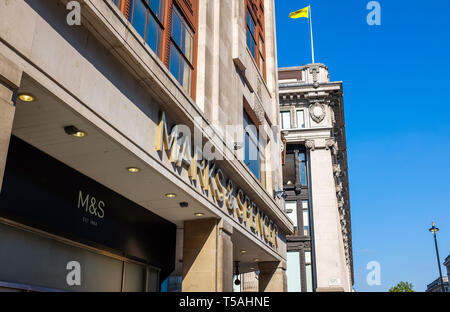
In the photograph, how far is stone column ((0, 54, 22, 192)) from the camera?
22.4 ft

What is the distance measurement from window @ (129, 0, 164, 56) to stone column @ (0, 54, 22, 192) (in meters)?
6.01

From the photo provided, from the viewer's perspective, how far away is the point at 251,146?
23234 millimetres

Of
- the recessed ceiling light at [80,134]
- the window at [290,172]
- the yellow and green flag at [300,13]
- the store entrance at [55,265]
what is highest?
the yellow and green flag at [300,13]

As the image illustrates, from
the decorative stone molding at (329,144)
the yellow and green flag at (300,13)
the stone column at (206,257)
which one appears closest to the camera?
the stone column at (206,257)

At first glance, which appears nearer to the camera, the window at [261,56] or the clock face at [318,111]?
the window at [261,56]

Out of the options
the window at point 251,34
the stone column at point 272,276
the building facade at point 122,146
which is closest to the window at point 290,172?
the stone column at point 272,276

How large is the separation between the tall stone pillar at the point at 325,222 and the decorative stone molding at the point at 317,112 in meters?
2.65

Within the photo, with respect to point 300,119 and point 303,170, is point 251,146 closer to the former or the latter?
point 303,170

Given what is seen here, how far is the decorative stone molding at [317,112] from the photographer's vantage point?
1937 inches

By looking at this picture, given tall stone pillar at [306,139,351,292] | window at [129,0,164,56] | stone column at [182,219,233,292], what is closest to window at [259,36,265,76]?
stone column at [182,219,233,292]

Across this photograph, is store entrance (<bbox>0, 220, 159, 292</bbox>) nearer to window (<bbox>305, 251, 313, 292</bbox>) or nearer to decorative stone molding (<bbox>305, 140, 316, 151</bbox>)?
window (<bbox>305, 251, 313, 292</bbox>)

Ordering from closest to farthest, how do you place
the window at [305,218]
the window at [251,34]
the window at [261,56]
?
the window at [251,34] < the window at [261,56] < the window at [305,218]

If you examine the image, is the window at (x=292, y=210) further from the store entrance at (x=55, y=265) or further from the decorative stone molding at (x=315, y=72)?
the store entrance at (x=55, y=265)

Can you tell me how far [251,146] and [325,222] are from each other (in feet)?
79.2
